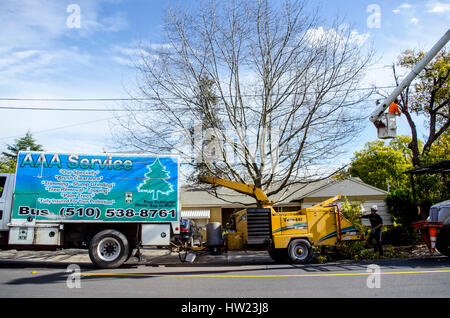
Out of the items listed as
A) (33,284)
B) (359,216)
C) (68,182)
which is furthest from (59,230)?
(359,216)

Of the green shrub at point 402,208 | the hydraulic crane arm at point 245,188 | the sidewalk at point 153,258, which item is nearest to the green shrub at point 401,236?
the green shrub at point 402,208

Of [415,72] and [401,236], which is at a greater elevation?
[415,72]

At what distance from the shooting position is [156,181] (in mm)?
11266

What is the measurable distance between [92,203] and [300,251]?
6684 mm

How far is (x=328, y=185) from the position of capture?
2414 centimetres

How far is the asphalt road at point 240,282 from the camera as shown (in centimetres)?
681

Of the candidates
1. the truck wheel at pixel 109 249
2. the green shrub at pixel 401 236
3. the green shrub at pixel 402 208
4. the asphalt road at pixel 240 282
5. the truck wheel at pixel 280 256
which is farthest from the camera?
the green shrub at pixel 402 208

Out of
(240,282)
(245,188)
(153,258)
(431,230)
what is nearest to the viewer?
(240,282)

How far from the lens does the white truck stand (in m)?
10.5

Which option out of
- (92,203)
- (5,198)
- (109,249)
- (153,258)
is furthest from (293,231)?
(5,198)

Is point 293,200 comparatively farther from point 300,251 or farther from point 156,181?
point 156,181

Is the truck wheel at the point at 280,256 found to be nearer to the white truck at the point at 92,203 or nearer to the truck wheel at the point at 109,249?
the white truck at the point at 92,203

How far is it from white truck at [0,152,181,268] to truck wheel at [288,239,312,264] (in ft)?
12.4

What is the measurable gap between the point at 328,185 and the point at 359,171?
19.8 m
